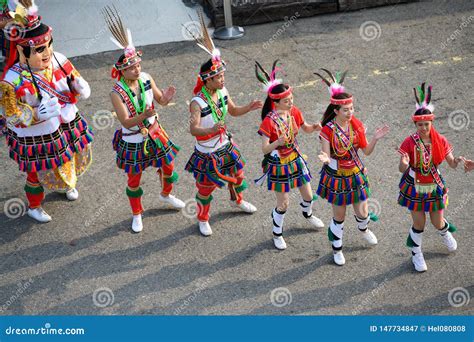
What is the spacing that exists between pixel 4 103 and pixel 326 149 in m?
3.41

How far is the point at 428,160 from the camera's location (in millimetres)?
8008

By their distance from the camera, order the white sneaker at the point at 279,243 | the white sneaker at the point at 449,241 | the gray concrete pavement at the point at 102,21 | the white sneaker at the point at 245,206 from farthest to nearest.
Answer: the gray concrete pavement at the point at 102,21 → the white sneaker at the point at 245,206 → the white sneaker at the point at 279,243 → the white sneaker at the point at 449,241

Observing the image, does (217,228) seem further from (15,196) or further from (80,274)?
(15,196)

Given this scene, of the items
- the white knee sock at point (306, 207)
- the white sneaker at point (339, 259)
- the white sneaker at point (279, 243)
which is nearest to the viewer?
the white sneaker at point (339, 259)

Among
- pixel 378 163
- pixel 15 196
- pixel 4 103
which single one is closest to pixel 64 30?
pixel 15 196

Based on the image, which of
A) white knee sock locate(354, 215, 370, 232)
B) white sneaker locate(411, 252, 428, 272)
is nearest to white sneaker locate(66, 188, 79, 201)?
white knee sock locate(354, 215, 370, 232)

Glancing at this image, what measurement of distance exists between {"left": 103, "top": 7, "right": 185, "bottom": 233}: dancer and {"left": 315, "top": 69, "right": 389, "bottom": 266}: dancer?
1735mm

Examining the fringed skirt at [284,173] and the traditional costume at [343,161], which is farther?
the fringed skirt at [284,173]

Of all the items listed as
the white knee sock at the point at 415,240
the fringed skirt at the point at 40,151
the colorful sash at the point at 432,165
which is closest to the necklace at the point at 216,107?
the fringed skirt at the point at 40,151

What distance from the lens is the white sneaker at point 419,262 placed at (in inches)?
332

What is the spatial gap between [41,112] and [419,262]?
4.27 m

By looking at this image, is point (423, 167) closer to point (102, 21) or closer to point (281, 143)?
point (281, 143)

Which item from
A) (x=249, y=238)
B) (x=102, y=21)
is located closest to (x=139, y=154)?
(x=249, y=238)

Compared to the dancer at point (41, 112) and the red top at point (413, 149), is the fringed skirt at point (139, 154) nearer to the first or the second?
the dancer at point (41, 112)
